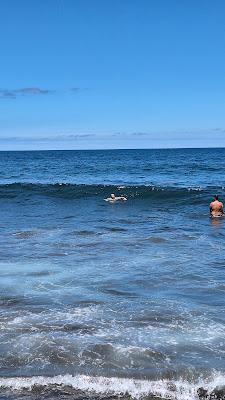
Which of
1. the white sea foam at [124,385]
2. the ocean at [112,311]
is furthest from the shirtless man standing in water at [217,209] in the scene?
the white sea foam at [124,385]

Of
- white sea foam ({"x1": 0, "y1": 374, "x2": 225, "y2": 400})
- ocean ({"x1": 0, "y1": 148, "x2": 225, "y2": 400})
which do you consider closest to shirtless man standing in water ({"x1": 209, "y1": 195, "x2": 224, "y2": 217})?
ocean ({"x1": 0, "y1": 148, "x2": 225, "y2": 400})

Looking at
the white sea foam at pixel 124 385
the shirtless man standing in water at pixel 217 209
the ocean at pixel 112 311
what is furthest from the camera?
the shirtless man standing in water at pixel 217 209

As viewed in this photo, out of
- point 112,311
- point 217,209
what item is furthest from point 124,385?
point 217,209

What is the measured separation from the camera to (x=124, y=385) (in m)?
6.96

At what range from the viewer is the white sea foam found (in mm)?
6758

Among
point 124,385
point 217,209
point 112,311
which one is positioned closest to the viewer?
point 124,385

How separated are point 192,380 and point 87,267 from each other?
6379 mm

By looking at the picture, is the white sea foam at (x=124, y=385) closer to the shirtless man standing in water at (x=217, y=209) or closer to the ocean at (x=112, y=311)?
the ocean at (x=112, y=311)

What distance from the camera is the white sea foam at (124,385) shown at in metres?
6.76

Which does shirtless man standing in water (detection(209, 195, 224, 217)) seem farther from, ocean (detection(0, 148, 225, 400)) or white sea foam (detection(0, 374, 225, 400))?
white sea foam (detection(0, 374, 225, 400))

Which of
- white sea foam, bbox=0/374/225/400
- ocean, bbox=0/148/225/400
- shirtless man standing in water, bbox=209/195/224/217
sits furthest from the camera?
shirtless man standing in water, bbox=209/195/224/217

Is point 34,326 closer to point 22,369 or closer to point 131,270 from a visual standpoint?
point 22,369

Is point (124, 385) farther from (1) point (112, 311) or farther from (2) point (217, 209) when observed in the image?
(2) point (217, 209)

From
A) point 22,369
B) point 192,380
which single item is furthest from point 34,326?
point 192,380
